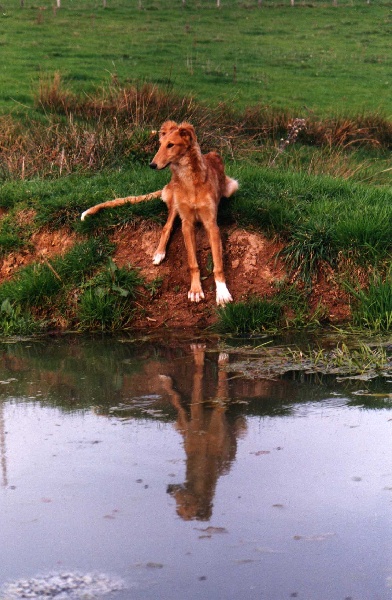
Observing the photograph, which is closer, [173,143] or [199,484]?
[199,484]

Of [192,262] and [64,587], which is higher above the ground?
[192,262]

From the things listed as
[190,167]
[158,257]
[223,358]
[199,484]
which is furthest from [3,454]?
[190,167]

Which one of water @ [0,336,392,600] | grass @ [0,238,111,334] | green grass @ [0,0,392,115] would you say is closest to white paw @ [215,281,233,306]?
grass @ [0,238,111,334]

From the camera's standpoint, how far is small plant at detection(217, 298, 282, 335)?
347 inches

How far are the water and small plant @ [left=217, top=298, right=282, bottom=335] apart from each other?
1.60m

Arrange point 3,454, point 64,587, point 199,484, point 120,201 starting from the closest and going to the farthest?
point 64,587
point 199,484
point 3,454
point 120,201

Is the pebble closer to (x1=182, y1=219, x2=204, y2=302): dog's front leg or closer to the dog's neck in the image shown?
(x1=182, y1=219, x2=204, y2=302): dog's front leg

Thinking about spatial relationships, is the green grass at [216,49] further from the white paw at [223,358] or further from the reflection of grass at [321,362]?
the reflection of grass at [321,362]

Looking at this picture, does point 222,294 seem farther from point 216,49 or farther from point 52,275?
point 216,49

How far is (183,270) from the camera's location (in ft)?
32.0

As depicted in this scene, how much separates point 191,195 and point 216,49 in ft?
70.5

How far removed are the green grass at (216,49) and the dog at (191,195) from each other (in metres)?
8.74

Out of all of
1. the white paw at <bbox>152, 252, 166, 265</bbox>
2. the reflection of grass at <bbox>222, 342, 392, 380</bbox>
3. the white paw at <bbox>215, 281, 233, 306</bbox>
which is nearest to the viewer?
the reflection of grass at <bbox>222, 342, 392, 380</bbox>

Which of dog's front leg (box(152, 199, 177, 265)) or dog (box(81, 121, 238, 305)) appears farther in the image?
dog's front leg (box(152, 199, 177, 265))
